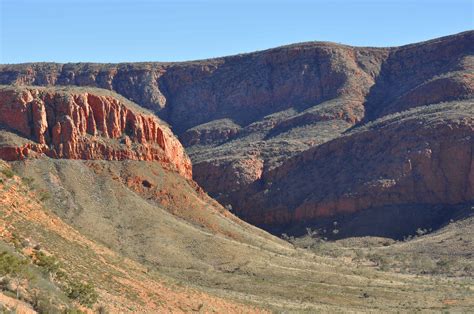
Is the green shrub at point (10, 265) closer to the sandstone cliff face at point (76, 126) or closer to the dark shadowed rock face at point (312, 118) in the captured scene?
the sandstone cliff face at point (76, 126)

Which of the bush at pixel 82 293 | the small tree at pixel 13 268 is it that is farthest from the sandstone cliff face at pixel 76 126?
the small tree at pixel 13 268

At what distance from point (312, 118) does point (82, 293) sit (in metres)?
106

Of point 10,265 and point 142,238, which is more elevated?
point 10,265

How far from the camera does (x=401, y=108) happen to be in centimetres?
12875

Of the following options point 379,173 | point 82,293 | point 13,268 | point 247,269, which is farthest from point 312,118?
point 13,268

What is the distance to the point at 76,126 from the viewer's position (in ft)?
250

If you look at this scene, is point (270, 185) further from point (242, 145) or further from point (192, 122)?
point (192, 122)

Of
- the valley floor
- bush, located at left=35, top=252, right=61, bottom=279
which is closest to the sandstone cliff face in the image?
the valley floor

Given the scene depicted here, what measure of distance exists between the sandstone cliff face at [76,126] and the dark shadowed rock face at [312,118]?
29.8m

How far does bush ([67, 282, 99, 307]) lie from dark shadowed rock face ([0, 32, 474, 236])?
249ft

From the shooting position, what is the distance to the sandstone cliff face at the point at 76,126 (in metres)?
73.0

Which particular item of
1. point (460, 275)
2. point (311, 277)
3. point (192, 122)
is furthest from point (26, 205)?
point (192, 122)

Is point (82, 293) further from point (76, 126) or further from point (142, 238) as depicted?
point (76, 126)

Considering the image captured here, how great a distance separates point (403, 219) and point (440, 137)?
13.4 metres
